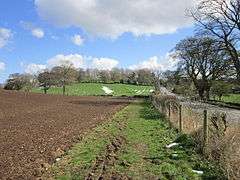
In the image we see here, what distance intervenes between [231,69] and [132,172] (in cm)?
5860

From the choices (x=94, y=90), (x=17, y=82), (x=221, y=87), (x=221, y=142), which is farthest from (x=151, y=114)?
(x=94, y=90)

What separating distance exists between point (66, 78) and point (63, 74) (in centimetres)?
159

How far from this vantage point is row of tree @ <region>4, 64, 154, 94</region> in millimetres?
124188

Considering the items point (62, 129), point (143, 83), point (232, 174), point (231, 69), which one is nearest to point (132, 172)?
point (232, 174)

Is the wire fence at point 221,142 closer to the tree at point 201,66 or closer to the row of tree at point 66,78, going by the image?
the tree at point 201,66

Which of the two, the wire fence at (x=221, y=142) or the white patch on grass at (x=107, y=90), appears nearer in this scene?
the wire fence at (x=221, y=142)

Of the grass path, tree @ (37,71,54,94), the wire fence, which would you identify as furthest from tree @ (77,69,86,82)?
the wire fence

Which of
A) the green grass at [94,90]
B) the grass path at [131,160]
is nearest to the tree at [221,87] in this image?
the grass path at [131,160]

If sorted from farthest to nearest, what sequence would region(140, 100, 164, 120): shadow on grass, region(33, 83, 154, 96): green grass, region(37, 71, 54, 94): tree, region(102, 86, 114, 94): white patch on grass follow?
1. region(102, 86, 114, 94): white patch on grass
2. region(33, 83, 154, 96): green grass
3. region(37, 71, 54, 94): tree
4. region(140, 100, 164, 120): shadow on grass

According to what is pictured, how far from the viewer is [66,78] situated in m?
126

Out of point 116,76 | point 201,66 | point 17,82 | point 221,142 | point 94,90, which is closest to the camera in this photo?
point 221,142

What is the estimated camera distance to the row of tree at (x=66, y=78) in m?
124

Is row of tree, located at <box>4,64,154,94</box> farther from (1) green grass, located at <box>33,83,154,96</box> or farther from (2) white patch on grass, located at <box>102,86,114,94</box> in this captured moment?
(2) white patch on grass, located at <box>102,86,114,94</box>

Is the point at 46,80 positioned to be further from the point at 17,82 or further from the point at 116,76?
the point at 116,76
